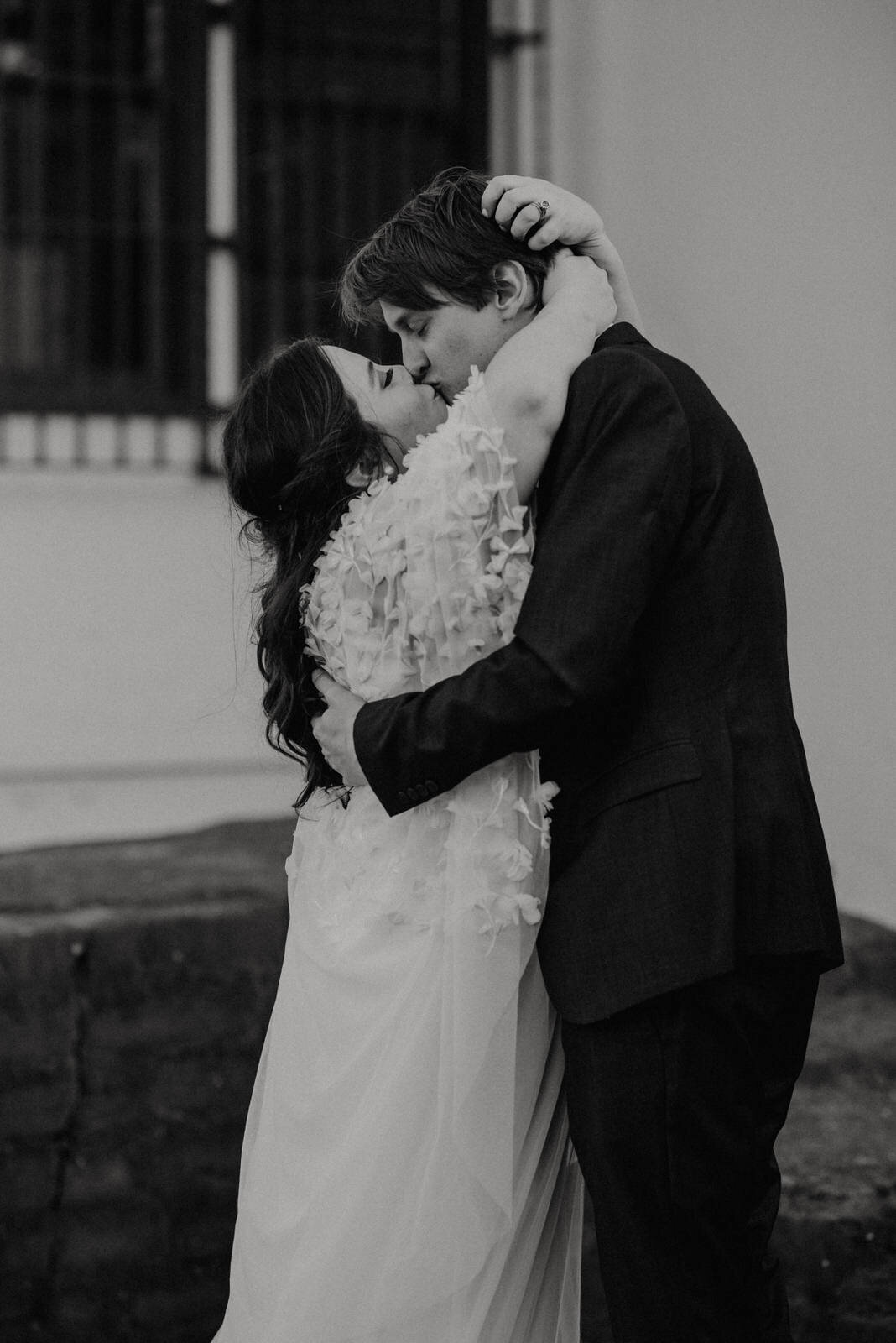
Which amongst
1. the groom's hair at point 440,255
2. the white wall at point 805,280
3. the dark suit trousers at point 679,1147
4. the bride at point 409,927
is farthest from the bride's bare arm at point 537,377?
the white wall at point 805,280

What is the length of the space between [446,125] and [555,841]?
3762 mm

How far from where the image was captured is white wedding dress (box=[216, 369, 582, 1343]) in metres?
1.91

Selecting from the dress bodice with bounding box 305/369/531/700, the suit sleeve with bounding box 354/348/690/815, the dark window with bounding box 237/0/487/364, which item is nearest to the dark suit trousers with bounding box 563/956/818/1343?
the suit sleeve with bounding box 354/348/690/815

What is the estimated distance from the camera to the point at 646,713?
1871mm

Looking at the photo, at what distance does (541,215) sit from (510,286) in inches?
3.8

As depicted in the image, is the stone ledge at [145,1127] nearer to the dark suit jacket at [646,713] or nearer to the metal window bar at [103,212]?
the dark suit jacket at [646,713]

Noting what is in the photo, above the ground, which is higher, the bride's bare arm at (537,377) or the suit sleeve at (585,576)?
the bride's bare arm at (537,377)

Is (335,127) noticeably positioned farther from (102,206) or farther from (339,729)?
(339,729)

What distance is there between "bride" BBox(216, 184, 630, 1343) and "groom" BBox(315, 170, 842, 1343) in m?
0.07

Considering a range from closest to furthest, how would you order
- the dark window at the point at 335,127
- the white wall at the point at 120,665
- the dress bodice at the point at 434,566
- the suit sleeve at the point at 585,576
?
the suit sleeve at the point at 585,576 → the dress bodice at the point at 434,566 → the white wall at the point at 120,665 → the dark window at the point at 335,127

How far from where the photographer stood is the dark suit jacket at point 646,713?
70.5 inches

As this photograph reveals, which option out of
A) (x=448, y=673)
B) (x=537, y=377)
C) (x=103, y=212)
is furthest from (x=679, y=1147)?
(x=103, y=212)

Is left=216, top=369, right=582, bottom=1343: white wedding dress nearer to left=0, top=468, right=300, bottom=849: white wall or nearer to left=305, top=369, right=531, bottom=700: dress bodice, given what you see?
left=305, top=369, right=531, bottom=700: dress bodice

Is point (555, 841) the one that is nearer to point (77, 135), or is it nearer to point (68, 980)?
point (68, 980)
